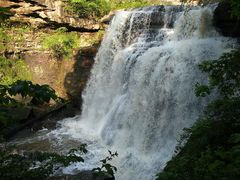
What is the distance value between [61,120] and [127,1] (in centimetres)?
771

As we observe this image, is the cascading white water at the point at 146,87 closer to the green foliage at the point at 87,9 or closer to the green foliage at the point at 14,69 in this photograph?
the green foliage at the point at 87,9

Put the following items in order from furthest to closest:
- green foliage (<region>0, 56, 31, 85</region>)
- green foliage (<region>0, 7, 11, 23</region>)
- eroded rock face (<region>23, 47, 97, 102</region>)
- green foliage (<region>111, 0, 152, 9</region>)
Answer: green foliage (<region>111, 0, 152, 9</region>)
green foliage (<region>0, 56, 31, 85</region>)
eroded rock face (<region>23, 47, 97, 102</region>)
green foliage (<region>0, 7, 11, 23</region>)

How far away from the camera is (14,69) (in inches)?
655

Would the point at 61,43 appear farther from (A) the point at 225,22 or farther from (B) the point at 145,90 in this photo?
(A) the point at 225,22

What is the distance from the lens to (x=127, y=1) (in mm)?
18797

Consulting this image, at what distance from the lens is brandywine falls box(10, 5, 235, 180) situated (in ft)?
32.2

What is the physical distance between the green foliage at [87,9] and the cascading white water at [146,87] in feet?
7.15

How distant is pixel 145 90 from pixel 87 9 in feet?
25.1

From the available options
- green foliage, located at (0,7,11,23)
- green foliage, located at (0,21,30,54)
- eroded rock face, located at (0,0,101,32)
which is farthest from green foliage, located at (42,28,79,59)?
green foliage, located at (0,7,11,23)

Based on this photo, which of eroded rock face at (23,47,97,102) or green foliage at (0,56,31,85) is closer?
eroded rock face at (23,47,97,102)

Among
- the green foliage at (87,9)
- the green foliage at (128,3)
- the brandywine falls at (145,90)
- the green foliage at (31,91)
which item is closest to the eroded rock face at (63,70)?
the brandywine falls at (145,90)

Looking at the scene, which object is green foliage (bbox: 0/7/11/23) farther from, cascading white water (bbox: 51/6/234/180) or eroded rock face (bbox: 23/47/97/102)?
eroded rock face (bbox: 23/47/97/102)

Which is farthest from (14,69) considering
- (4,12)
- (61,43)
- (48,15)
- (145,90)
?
(4,12)

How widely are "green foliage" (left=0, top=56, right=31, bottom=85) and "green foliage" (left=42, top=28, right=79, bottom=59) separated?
1.43 meters
